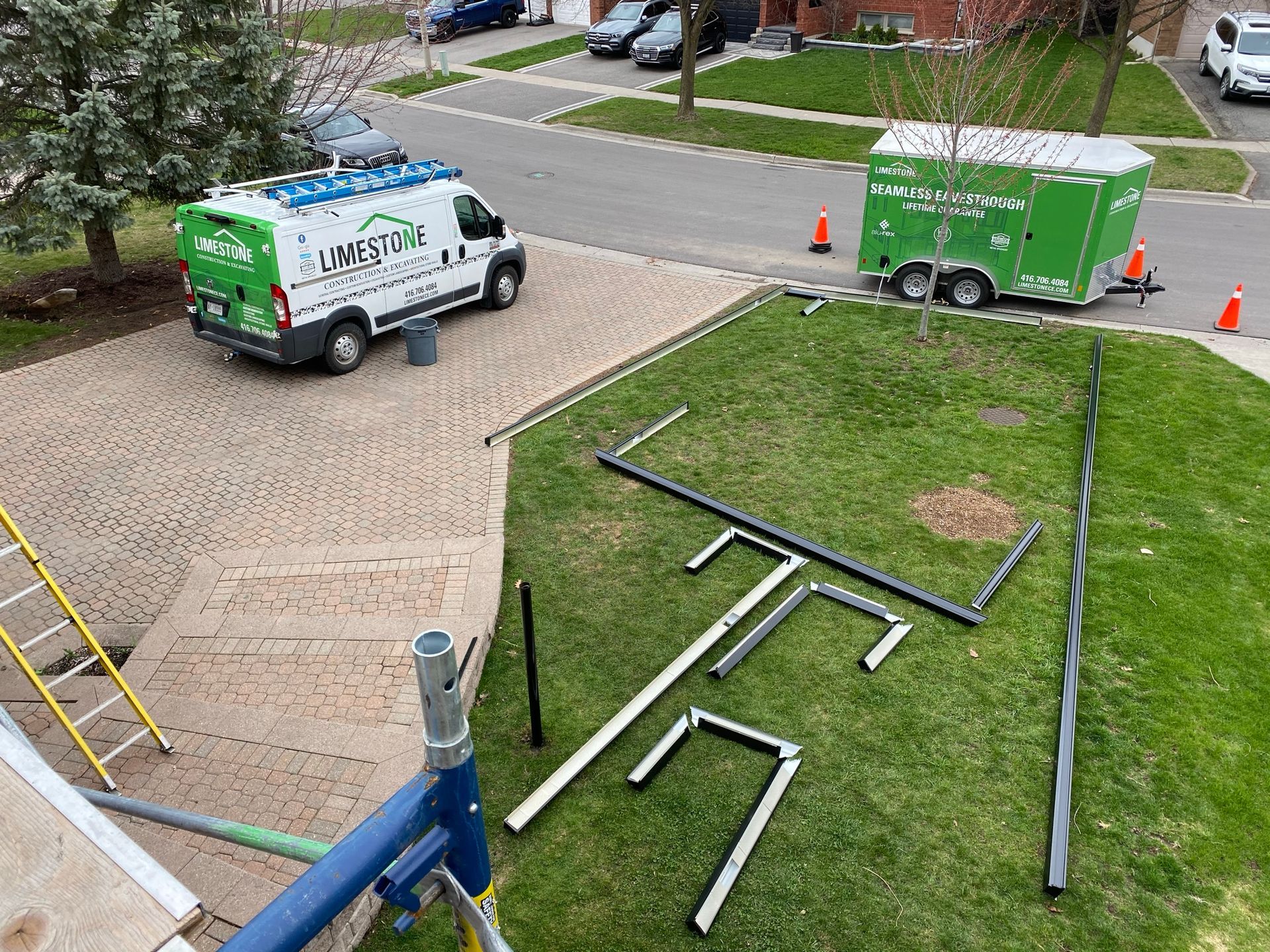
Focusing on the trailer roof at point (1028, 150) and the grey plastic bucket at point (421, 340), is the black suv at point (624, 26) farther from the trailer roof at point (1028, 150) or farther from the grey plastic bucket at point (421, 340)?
the grey plastic bucket at point (421, 340)

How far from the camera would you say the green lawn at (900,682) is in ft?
18.5

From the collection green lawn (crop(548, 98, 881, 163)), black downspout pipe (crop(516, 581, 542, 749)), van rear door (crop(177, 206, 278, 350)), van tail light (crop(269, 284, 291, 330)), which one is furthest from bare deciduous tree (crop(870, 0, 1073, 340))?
green lawn (crop(548, 98, 881, 163))

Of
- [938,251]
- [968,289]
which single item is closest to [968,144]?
[938,251]

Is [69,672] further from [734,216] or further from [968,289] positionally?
[734,216]

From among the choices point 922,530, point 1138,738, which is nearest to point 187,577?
Result: point 922,530

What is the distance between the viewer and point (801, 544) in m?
8.91

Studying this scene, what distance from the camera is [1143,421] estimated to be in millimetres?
11445

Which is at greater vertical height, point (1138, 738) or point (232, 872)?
point (232, 872)

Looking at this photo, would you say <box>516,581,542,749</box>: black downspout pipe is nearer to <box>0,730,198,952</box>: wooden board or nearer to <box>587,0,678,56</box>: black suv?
<box>0,730,198,952</box>: wooden board

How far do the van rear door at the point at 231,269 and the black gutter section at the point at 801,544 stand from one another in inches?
186

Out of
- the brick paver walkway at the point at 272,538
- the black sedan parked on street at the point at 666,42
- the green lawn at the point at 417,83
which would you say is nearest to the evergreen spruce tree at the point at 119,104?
the brick paver walkway at the point at 272,538

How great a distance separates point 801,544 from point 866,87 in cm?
2570

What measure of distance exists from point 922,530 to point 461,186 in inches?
333

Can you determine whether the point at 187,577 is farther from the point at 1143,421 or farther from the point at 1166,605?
the point at 1143,421
